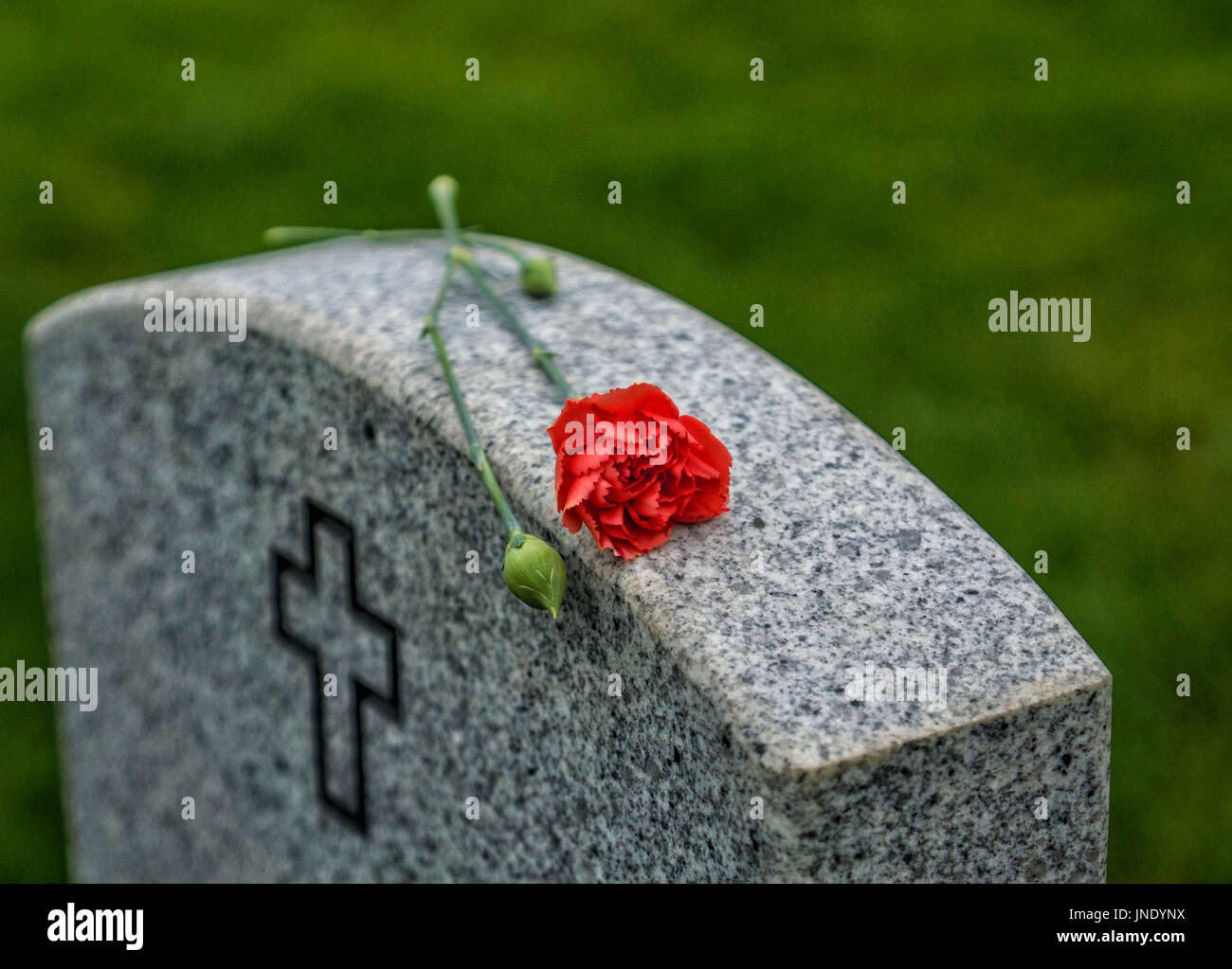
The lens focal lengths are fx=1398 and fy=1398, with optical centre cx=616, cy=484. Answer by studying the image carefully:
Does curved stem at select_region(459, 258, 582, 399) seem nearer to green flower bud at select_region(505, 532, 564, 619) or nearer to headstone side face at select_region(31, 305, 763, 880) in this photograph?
headstone side face at select_region(31, 305, 763, 880)

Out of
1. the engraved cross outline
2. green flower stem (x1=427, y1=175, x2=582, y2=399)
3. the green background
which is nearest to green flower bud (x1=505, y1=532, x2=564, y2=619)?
green flower stem (x1=427, y1=175, x2=582, y2=399)

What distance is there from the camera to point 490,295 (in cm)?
234

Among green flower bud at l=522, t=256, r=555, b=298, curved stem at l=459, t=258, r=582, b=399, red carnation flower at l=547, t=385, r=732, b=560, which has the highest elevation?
green flower bud at l=522, t=256, r=555, b=298

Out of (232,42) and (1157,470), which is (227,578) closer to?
(1157,470)

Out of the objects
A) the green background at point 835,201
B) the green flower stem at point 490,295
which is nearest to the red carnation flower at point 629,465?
the green flower stem at point 490,295

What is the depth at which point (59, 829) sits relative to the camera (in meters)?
3.77

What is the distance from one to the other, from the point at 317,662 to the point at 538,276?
2.58 feet

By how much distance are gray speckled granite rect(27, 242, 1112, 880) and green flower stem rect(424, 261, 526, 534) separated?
0.11ft

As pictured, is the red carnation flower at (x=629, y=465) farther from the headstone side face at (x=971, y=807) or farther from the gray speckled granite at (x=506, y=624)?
the headstone side face at (x=971, y=807)

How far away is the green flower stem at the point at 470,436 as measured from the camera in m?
1.83

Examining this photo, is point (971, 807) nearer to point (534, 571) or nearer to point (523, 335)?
point (534, 571)

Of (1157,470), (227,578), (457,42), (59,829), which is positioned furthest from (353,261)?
(457,42)

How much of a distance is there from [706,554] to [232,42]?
16.0 ft

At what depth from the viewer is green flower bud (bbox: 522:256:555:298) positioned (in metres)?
2.41
